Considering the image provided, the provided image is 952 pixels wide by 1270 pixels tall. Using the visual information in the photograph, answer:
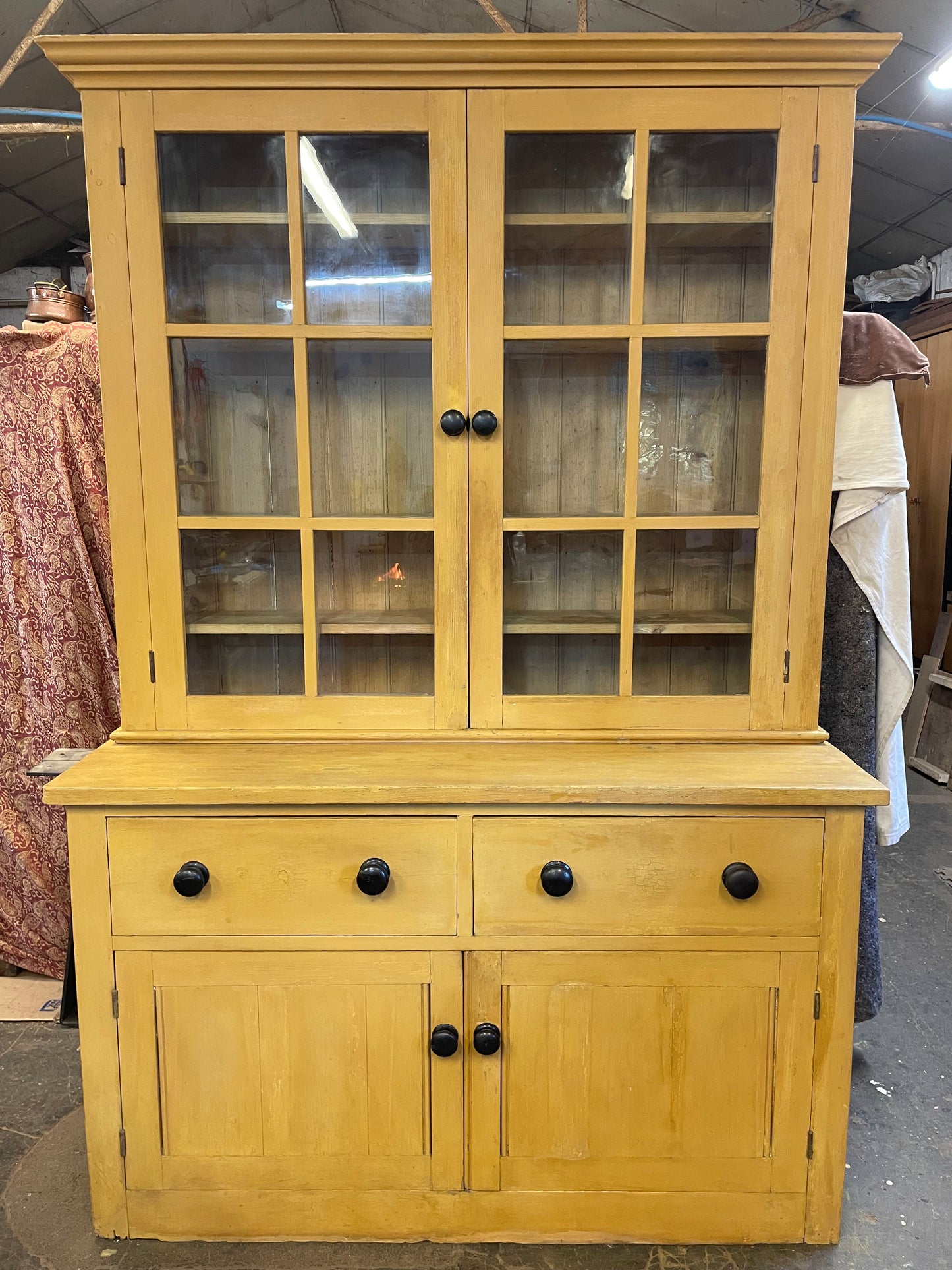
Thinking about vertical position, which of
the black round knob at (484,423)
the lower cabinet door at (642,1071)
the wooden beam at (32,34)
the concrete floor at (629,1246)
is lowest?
the concrete floor at (629,1246)

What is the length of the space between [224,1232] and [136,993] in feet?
1.52

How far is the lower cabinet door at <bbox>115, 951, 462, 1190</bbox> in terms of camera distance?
1.22m

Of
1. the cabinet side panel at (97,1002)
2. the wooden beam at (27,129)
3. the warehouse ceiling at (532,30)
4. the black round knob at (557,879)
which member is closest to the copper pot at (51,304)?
the wooden beam at (27,129)

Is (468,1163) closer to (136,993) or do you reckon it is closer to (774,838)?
(136,993)

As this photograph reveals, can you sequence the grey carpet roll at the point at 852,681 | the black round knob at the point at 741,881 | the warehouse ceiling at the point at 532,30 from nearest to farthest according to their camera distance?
1. the black round knob at the point at 741,881
2. the grey carpet roll at the point at 852,681
3. the warehouse ceiling at the point at 532,30

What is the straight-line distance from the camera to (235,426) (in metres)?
1.38

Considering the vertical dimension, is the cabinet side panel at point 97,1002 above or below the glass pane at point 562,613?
below

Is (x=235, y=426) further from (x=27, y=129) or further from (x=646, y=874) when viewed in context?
(x=27, y=129)

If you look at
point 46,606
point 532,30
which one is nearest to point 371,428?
point 46,606

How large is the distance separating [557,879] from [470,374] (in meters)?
0.83

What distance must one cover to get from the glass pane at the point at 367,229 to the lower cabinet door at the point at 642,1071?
3.68 ft

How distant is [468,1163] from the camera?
1.26 m

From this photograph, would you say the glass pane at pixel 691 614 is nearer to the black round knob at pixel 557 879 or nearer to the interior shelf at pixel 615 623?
the interior shelf at pixel 615 623

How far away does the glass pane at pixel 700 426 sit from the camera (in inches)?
51.1
